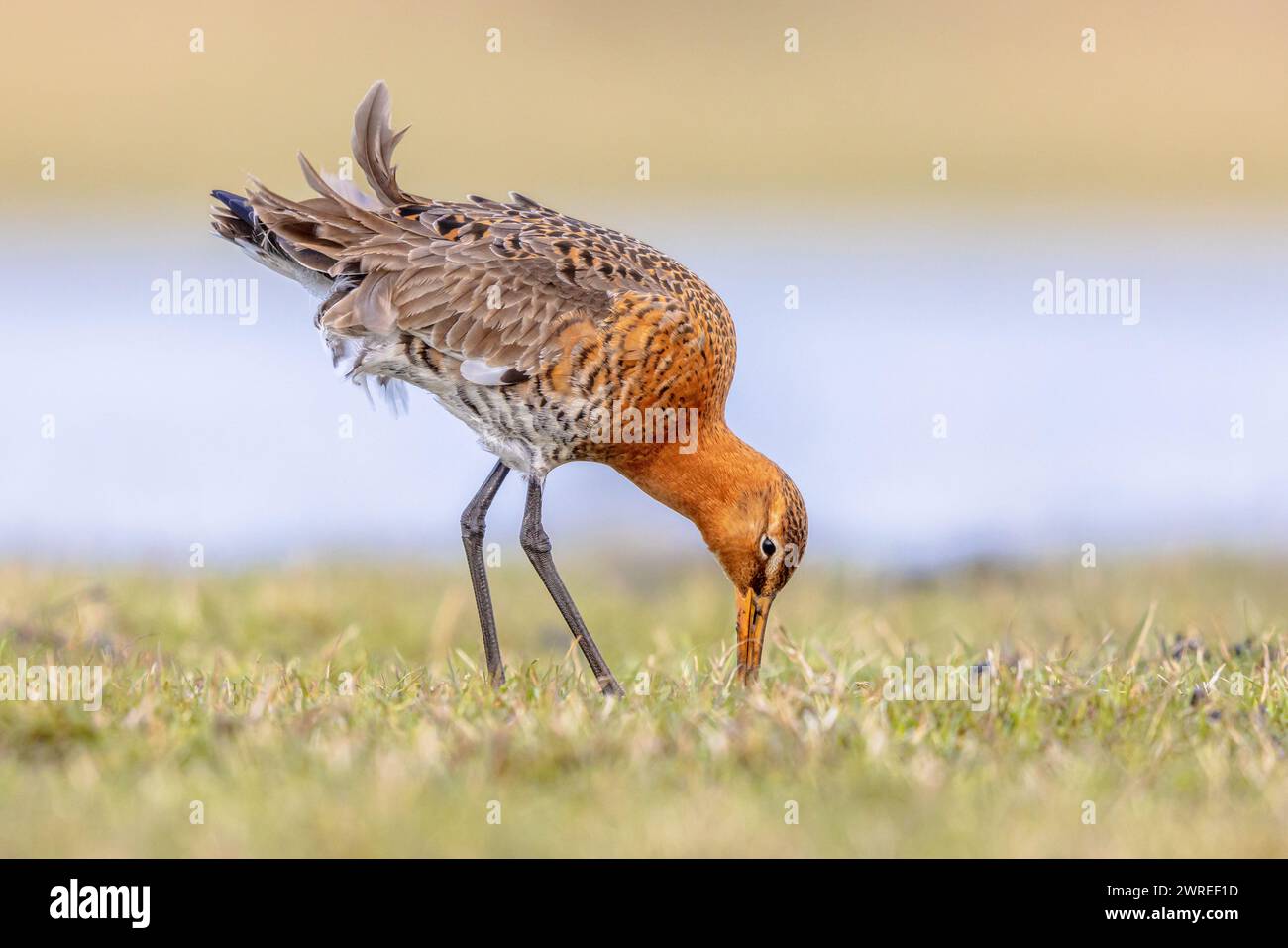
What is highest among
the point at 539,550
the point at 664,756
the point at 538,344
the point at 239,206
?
the point at 239,206

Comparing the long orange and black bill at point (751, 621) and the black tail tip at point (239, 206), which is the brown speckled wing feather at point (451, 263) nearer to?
the black tail tip at point (239, 206)

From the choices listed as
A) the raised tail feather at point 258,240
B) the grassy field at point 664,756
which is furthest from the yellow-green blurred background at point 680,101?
the grassy field at point 664,756

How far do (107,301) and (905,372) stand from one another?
19.5ft

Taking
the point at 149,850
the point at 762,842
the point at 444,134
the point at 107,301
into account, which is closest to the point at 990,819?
the point at 762,842

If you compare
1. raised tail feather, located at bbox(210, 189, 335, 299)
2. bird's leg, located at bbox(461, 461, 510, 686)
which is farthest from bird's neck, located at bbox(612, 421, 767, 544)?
raised tail feather, located at bbox(210, 189, 335, 299)

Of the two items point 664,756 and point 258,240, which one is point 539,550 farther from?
point 664,756

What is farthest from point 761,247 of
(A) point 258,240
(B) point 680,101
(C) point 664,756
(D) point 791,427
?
(C) point 664,756

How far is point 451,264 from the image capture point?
6465 millimetres

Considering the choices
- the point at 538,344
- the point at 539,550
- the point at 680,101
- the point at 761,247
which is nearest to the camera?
the point at 538,344

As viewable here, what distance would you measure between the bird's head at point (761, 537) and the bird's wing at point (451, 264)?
2.48ft

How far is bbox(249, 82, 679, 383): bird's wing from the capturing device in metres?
6.34

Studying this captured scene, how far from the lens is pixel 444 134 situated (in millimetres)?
18156

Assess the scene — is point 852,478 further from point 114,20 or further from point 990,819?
point 114,20

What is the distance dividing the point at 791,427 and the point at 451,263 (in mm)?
5532
